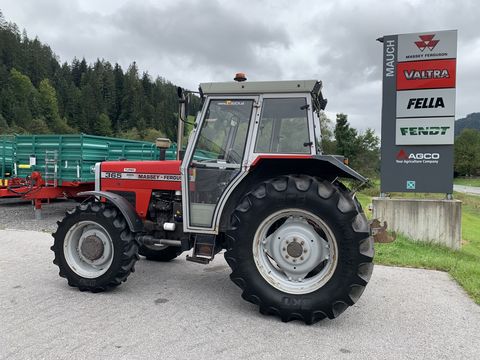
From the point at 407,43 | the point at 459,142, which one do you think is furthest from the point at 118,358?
the point at 459,142

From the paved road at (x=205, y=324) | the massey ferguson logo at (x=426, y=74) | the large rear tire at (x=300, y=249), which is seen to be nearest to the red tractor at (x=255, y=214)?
the large rear tire at (x=300, y=249)

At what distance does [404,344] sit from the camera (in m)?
3.43

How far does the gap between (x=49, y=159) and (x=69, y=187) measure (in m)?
0.84

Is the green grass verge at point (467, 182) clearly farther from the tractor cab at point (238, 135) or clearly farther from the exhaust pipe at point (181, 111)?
the exhaust pipe at point (181, 111)

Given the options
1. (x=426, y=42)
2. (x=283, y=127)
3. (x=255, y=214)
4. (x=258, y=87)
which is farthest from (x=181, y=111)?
(x=426, y=42)

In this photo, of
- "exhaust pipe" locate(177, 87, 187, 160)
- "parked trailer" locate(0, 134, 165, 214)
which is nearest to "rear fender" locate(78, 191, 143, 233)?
"exhaust pipe" locate(177, 87, 187, 160)

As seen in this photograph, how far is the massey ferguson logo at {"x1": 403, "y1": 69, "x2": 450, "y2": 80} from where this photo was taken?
8297 millimetres

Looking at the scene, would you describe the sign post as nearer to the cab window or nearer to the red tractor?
the red tractor

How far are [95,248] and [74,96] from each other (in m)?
84.8

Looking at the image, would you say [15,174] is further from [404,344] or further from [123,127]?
[123,127]

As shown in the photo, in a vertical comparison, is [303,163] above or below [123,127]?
below

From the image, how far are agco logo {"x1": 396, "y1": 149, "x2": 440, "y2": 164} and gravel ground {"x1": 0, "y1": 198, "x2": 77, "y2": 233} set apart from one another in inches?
295

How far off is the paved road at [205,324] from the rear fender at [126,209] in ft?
2.46

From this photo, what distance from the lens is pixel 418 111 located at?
27.8ft
